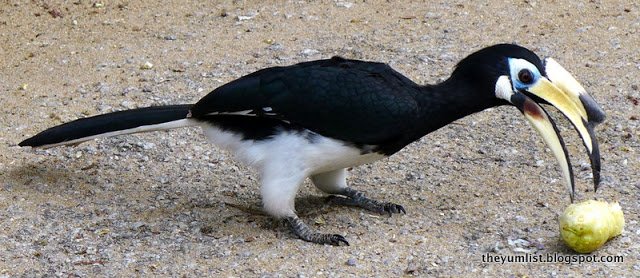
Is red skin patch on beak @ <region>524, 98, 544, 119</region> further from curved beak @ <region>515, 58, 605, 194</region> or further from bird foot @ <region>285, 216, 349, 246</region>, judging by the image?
bird foot @ <region>285, 216, 349, 246</region>

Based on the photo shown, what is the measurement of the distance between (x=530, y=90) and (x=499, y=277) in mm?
837

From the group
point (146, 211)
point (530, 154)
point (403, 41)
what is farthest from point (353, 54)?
point (146, 211)

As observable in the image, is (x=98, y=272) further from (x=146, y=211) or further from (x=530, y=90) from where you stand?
(x=530, y=90)

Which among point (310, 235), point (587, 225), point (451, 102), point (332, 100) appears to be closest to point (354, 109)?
point (332, 100)

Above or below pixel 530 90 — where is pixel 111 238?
below

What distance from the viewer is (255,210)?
204 inches

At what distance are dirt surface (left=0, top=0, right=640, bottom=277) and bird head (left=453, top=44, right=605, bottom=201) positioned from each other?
0.47 metres

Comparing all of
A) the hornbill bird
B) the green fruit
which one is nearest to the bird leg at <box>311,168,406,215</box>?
the hornbill bird

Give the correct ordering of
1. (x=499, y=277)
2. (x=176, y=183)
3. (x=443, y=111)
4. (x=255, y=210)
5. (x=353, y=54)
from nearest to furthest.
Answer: (x=499, y=277) < (x=443, y=111) < (x=255, y=210) < (x=176, y=183) < (x=353, y=54)

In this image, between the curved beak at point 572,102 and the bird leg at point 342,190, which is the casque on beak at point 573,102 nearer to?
the curved beak at point 572,102

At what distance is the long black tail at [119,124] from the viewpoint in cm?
511

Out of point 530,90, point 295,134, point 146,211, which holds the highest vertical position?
point 530,90

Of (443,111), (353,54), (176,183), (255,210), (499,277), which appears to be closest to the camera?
(499,277)

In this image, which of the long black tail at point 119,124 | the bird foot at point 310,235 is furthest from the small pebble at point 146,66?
the bird foot at point 310,235
